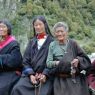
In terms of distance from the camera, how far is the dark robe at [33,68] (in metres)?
4.93

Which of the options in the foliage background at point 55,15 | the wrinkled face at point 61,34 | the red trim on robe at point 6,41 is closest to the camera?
the wrinkled face at point 61,34

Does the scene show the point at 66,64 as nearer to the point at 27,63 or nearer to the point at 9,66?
the point at 27,63

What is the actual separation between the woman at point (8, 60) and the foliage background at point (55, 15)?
577 centimetres

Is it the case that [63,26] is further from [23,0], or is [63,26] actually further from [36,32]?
[23,0]

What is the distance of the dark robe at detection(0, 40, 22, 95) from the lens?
5254 mm

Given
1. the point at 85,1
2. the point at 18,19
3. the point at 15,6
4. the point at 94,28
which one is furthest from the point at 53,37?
the point at 85,1

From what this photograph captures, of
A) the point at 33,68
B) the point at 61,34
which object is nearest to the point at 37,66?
the point at 33,68

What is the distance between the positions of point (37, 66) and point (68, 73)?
49cm

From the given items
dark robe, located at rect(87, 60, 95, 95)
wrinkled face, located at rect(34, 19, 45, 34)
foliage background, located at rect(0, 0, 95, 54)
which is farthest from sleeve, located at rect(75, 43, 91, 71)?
foliage background, located at rect(0, 0, 95, 54)

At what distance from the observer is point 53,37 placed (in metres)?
5.36

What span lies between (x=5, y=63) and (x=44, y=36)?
2.25ft

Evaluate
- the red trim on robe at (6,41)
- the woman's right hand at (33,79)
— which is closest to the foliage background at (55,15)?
the red trim on robe at (6,41)

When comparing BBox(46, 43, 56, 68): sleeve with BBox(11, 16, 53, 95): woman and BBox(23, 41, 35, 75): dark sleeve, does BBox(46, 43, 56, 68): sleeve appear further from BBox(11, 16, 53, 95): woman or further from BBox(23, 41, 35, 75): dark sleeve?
BBox(23, 41, 35, 75): dark sleeve

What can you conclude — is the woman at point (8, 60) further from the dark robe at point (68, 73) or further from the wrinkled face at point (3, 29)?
→ the dark robe at point (68, 73)
